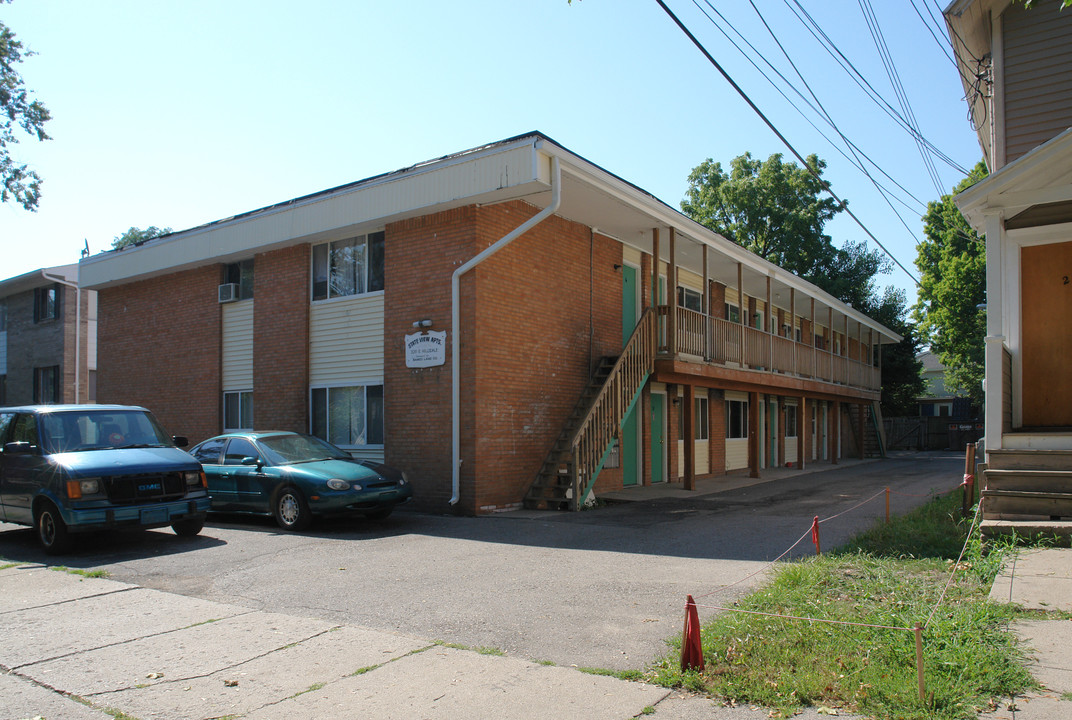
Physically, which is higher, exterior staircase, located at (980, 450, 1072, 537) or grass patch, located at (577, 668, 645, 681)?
exterior staircase, located at (980, 450, 1072, 537)

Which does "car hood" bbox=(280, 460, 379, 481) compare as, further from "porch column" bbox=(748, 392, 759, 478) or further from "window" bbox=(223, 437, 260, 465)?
"porch column" bbox=(748, 392, 759, 478)

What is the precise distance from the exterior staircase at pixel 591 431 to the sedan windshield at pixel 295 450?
3.61 m

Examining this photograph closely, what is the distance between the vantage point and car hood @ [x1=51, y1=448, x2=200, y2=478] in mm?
9453

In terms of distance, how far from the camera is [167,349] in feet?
62.2

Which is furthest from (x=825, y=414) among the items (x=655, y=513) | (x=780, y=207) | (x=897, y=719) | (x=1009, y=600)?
(x=897, y=719)

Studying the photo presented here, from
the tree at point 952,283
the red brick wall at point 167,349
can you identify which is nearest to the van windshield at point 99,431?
the red brick wall at point 167,349

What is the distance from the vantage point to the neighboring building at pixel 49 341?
24266 millimetres

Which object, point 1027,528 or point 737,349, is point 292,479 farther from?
point 737,349

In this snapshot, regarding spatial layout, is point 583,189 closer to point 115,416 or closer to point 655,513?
point 655,513

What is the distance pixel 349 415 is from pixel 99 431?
5185 millimetres

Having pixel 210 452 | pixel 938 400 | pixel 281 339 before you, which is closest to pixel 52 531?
pixel 210 452

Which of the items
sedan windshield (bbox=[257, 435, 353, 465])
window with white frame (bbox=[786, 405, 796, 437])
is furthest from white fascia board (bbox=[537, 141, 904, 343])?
sedan windshield (bbox=[257, 435, 353, 465])

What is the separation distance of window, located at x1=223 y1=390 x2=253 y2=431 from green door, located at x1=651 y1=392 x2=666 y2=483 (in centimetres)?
917

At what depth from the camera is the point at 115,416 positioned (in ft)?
35.1
